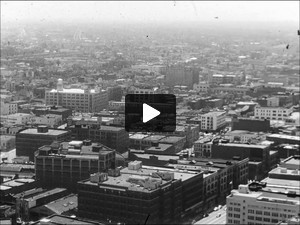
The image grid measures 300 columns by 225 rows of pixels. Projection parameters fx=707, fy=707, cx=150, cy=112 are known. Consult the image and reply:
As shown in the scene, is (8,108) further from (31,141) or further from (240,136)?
(240,136)

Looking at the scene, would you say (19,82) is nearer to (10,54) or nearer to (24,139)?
(10,54)

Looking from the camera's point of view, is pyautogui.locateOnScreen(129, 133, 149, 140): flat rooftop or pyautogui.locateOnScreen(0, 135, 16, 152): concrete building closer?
pyautogui.locateOnScreen(129, 133, 149, 140): flat rooftop

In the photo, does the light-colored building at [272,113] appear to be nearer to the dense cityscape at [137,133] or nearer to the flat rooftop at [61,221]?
the dense cityscape at [137,133]

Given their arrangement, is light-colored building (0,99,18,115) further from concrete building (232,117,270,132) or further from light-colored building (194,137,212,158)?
light-colored building (194,137,212,158)

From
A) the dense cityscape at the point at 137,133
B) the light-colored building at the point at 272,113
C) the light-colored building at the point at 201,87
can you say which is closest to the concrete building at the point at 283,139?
the dense cityscape at the point at 137,133

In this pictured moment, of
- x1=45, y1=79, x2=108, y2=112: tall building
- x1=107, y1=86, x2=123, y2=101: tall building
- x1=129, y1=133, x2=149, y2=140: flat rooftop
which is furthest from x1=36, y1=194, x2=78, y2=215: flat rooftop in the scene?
x1=107, y1=86, x2=123, y2=101: tall building

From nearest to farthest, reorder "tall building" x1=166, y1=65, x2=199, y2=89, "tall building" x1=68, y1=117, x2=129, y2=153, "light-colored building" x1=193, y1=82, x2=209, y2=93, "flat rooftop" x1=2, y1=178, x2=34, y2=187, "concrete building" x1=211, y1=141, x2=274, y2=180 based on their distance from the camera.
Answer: "flat rooftop" x1=2, y1=178, x2=34, y2=187, "concrete building" x1=211, y1=141, x2=274, y2=180, "tall building" x1=68, y1=117, x2=129, y2=153, "tall building" x1=166, y1=65, x2=199, y2=89, "light-colored building" x1=193, y1=82, x2=209, y2=93

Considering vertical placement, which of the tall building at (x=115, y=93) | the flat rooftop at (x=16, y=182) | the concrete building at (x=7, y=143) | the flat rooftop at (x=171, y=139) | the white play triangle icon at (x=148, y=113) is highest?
the white play triangle icon at (x=148, y=113)
